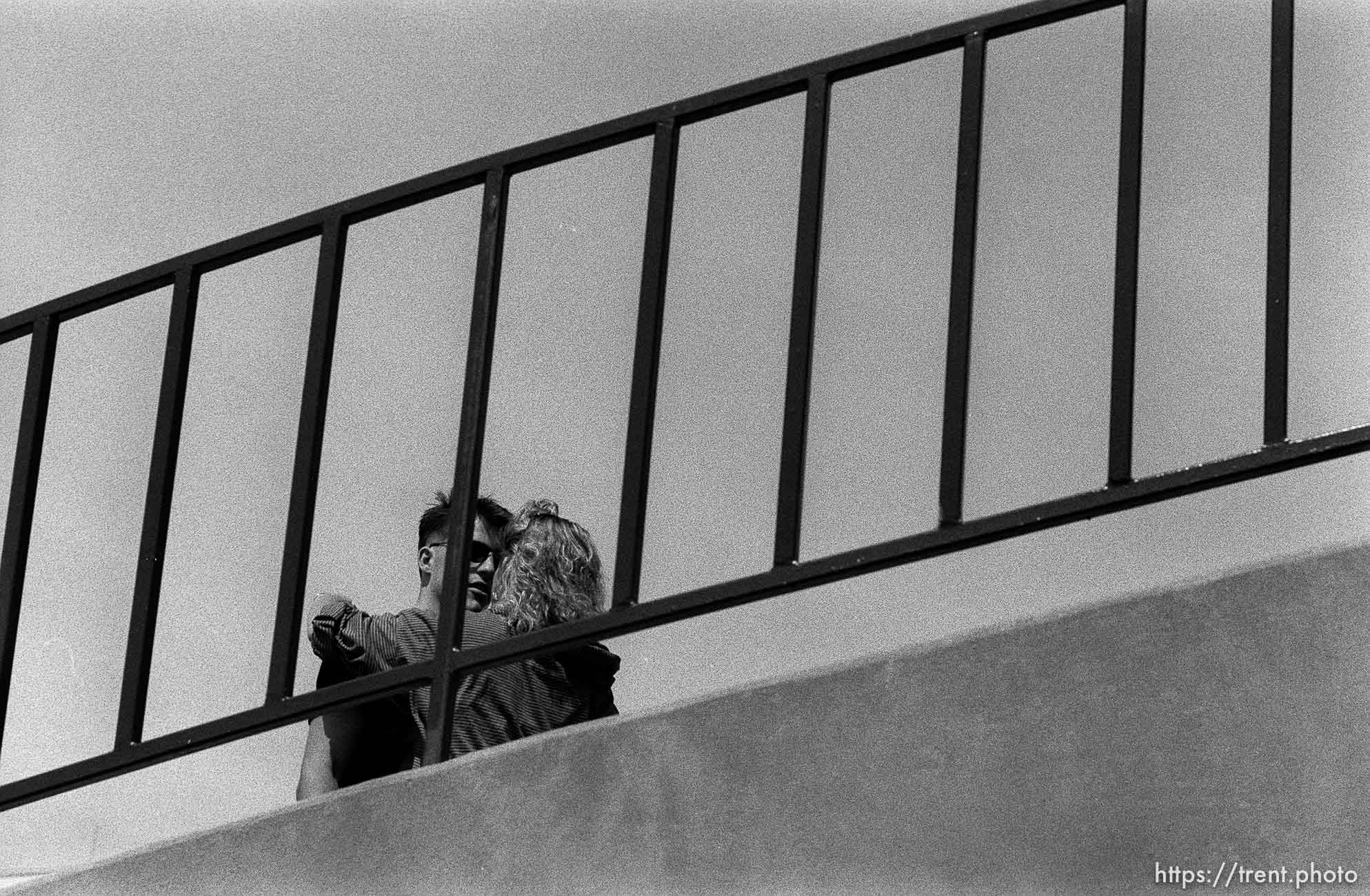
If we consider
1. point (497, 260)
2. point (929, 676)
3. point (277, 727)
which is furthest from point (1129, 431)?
point (277, 727)

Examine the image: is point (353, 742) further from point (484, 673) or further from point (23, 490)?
point (23, 490)

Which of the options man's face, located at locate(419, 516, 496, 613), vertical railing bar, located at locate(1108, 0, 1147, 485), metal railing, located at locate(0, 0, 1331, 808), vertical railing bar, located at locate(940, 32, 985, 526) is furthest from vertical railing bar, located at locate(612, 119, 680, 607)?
man's face, located at locate(419, 516, 496, 613)

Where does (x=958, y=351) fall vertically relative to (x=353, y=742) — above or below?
above

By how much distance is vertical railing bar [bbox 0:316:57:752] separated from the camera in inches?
171

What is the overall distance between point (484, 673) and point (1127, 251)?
149 cm

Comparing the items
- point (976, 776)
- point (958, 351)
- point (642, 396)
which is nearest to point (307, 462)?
point (642, 396)

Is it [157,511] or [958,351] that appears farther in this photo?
[157,511]

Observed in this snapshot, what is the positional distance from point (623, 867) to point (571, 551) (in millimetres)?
1548

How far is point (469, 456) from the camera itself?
4.09m

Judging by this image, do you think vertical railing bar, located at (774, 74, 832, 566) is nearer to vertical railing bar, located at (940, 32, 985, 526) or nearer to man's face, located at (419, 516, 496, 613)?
vertical railing bar, located at (940, 32, 985, 526)

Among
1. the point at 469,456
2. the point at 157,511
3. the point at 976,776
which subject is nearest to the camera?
the point at 976,776

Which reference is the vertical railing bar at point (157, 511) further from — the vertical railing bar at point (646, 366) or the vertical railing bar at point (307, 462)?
the vertical railing bar at point (646, 366)

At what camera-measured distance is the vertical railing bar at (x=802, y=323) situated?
12.3 feet

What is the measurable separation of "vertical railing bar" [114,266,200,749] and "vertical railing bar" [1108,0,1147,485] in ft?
5.19
